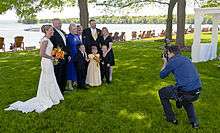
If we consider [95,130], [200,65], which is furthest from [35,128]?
[200,65]

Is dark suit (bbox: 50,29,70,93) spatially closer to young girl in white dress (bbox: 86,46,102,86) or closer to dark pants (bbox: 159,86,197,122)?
young girl in white dress (bbox: 86,46,102,86)

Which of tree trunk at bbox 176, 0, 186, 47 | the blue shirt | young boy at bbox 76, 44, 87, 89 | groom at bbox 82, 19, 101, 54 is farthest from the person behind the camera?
tree trunk at bbox 176, 0, 186, 47

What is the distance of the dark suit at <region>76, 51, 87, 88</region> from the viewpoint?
40.7 ft

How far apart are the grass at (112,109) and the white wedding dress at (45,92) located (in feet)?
0.91

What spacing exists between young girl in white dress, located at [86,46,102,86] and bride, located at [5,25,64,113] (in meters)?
2.19

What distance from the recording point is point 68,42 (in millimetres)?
12250

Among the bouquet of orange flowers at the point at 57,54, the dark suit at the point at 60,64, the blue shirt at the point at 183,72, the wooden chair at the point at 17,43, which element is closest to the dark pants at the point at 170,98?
the blue shirt at the point at 183,72

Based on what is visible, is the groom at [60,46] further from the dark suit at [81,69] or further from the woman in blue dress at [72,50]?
the dark suit at [81,69]

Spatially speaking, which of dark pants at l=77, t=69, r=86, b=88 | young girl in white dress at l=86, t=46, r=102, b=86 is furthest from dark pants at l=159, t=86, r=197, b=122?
young girl in white dress at l=86, t=46, r=102, b=86

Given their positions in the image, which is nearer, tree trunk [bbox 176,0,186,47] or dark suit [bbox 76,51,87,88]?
dark suit [bbox 76,51,87,88]

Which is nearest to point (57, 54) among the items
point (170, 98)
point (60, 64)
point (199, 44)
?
point (60, 64)

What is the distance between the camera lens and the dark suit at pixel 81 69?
1240 cm

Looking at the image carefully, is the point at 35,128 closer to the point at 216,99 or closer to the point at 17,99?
the point at 17,99

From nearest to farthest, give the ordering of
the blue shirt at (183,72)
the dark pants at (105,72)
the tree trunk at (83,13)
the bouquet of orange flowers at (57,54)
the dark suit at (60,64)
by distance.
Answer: the blue shirt at (183,72), the bouquet of orange flowers at (57,54), the dark suit at (60,64), the dark pants at (105,72), the tree trunk at (83,13)
